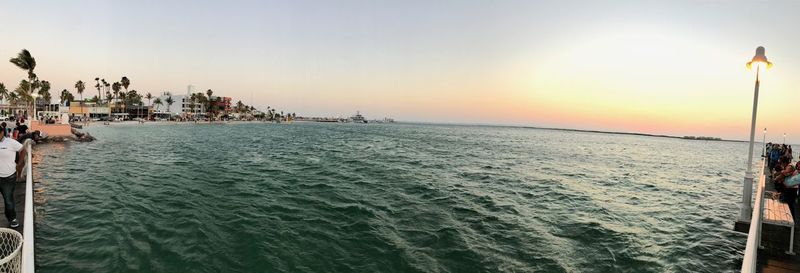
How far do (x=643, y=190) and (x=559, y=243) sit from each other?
50.9 feet

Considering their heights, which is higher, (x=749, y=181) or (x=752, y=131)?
(x=752, y=131)

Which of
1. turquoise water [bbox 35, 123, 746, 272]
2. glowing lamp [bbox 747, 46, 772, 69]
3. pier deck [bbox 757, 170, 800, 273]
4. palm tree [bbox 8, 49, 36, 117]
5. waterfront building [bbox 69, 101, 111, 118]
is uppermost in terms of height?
palm tree [bbox 8, 49, 36, 117]

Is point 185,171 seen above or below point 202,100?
below

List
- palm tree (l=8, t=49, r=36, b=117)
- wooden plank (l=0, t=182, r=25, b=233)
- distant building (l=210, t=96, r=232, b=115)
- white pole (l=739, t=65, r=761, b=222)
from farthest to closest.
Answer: distant building (l=210, t=96, r=232, b=115)
palm tree (l=8, t=49, r=36, b=117)
white pole (l=739, t=65, r=761, b=222)
wooden plank (l=0, t=182, r=25, b=233)

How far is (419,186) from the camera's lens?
18141 millimetres

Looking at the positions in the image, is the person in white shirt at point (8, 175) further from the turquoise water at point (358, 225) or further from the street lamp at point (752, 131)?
the street lamp at point (752, 131)

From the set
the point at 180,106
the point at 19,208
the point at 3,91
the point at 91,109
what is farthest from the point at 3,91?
the point at 19,208

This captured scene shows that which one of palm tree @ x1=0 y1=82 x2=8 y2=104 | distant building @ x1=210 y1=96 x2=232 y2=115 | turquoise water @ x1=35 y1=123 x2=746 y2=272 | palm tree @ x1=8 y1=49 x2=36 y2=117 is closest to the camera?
turquoise water @ x1=35 y1=123 x2=746 y2=272

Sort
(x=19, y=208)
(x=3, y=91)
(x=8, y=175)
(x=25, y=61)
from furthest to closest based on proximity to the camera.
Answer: (x=3, y=91) → (x=25, y=61) → (x=19, y=208) → (x=8, y=175)

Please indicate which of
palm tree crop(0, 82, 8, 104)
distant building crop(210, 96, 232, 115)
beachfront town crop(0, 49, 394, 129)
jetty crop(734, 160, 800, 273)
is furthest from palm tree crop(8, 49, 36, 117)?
distant building crop(210, 96, 232, 115)

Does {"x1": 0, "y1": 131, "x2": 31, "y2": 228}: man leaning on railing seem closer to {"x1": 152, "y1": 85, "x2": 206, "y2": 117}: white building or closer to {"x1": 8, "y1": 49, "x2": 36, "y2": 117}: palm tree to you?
{"x1": 8, "y1": 49, "x2": 36, "y2": 117}: palm tree

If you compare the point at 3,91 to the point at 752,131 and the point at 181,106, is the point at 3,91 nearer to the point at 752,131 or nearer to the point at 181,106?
the point at 181,106

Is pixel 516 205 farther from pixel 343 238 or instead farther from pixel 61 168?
pixel 61 168

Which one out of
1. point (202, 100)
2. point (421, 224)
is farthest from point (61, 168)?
point (202, 100)
